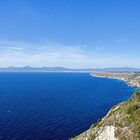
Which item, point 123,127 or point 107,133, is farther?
point 107,133

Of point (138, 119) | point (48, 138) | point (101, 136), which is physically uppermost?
point (138, 119)

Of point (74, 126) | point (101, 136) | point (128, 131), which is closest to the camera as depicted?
point (128, 131)

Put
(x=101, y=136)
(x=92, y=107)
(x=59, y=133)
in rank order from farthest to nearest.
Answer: (x=92, y=107) → (x=59, y=133) → (x=101, y=136)

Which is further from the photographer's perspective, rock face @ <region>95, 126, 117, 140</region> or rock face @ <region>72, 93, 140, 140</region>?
rock face @ <region>95, 126, 117, 140</region>

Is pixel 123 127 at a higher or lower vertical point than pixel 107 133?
higher

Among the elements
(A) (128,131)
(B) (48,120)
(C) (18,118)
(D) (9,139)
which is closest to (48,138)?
(D) (9,139)

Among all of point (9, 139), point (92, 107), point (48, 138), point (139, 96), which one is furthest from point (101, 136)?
point (92, 107)

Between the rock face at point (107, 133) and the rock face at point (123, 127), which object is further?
the rock face at point (107, 133)

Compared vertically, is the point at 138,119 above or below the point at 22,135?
above

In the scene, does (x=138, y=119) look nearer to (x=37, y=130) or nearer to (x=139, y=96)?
(x=139, y=96)

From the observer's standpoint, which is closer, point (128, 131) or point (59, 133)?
point (128, 131)
